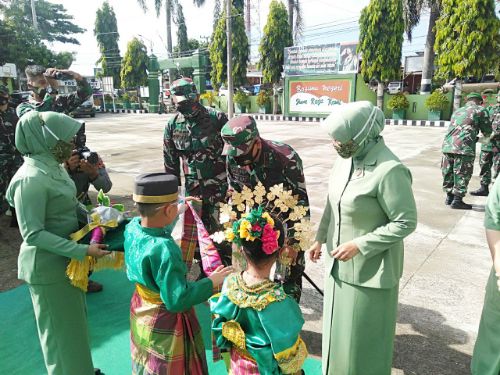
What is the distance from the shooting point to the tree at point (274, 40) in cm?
2356

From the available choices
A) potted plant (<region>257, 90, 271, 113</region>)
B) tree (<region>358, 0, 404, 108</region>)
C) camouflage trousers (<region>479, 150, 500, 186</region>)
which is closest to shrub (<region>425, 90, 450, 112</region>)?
tree (<region>358, 0, 404, 108</region>)

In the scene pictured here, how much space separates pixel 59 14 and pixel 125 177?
3693cm

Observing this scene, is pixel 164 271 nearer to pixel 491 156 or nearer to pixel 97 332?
pixel 97 332

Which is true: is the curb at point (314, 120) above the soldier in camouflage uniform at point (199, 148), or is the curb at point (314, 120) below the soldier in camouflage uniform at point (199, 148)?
below

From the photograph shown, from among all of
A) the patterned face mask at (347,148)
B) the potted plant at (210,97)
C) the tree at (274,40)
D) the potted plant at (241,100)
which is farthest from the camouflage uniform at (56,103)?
the potted plant at (210,97)

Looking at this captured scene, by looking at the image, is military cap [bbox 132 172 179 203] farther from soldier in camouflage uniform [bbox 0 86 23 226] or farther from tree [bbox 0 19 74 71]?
tree [bbox 0 19 74 71]

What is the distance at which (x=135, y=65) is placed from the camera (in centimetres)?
3098

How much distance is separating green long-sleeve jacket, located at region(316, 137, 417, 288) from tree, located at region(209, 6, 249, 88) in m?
25.1

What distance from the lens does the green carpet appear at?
107 inches

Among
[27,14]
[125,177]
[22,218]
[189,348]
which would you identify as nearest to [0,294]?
[22,218]

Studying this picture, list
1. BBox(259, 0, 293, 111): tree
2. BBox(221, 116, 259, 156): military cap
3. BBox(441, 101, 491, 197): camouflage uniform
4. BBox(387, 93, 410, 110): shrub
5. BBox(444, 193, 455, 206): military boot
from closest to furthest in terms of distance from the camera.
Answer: BBox(221, 116, 259, 156): military cap
BBox(441, 101, 491, 197): camouflage uniform
BBox(444, 193, 455, 206): military boot
BBox(387, 93, 410, 110): shrub
BBox(259, 0, 293, 111): tree

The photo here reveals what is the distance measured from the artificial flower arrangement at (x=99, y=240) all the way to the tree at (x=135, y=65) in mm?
31520

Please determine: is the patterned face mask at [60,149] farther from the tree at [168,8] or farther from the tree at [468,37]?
the tree at [168,8]

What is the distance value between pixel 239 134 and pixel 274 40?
22.9 metres
